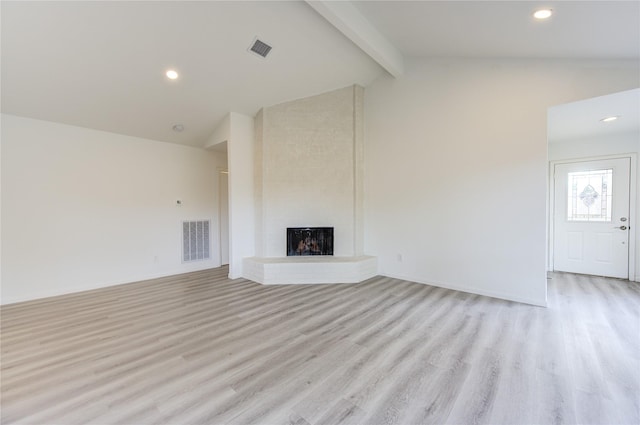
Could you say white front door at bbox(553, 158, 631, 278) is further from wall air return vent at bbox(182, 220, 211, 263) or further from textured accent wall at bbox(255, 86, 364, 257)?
wall air return vent at bbox(182, 220, 211, 263)

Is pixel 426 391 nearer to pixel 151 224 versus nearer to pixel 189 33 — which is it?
pixel 189 33

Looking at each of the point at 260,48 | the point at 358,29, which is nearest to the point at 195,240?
the point at 260,48

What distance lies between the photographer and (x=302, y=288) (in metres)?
4.19

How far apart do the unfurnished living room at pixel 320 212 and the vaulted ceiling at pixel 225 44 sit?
0.09 ft

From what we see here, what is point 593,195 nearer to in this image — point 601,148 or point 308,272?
point 601,148

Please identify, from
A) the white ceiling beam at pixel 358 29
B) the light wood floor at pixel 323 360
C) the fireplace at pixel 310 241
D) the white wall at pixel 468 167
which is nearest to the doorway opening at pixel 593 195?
the white wall at pixel 468 167

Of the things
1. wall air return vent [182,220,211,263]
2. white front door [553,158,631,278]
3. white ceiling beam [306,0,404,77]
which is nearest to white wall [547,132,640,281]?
white front door [553,158,631,278]

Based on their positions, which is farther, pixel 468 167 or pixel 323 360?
pixel 468 167

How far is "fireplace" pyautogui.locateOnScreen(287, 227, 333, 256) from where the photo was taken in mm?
4863

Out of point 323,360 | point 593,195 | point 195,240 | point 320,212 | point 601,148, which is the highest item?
point 601,148

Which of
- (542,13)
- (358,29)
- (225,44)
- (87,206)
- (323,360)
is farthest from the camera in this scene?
(87,206)

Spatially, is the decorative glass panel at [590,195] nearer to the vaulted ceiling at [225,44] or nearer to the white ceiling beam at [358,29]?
the vaulted ceiling at [225,44]

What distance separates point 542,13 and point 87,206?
244 inches

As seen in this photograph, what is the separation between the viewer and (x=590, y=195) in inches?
188
